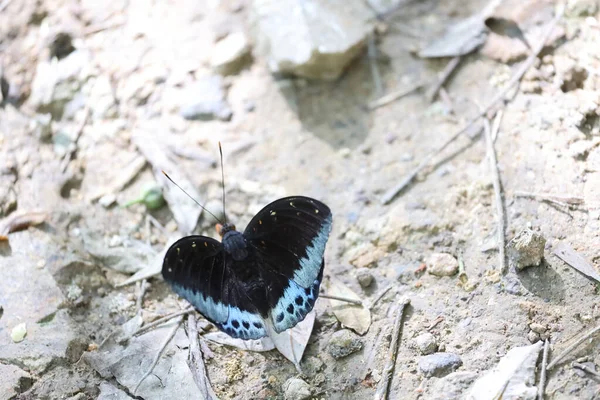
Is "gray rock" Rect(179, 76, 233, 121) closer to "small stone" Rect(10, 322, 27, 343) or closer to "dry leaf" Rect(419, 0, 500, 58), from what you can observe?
"dry leaf" Rect(419, 0, 500, 58)

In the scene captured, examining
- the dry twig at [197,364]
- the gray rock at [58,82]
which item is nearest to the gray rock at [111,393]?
the dry twig at [197,364]

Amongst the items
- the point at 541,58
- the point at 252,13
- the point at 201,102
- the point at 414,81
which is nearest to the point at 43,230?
the point at 201,102

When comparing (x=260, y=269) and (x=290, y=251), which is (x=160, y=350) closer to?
(x=260, y=269)

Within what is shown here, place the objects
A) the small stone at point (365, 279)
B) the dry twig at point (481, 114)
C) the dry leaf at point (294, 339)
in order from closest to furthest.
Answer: the dry leaf at point (294, 339) → the small stone at point (365, 279) → the dry twig at point (481, 114)

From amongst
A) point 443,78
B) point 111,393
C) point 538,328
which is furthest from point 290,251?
point 443,78

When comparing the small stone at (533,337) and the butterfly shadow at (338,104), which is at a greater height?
the butterfly shadow at (338,104)

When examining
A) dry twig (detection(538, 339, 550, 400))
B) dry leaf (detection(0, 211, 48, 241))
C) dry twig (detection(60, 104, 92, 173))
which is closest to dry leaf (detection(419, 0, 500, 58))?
dry twig (detection(538, 339, 550, 400))

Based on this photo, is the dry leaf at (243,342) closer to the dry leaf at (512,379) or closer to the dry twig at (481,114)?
the dry leaf at (512,379)
